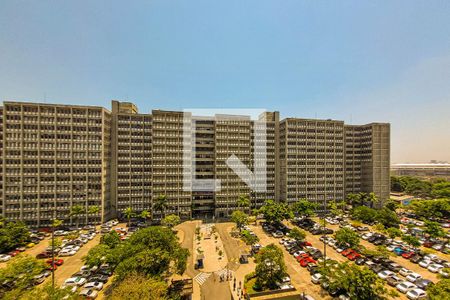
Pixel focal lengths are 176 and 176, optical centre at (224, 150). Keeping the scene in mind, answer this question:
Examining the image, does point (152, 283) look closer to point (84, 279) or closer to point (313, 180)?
point (84, 279)

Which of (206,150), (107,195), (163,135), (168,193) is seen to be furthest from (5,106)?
(206,150)

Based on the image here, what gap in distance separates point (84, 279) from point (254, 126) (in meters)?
84.8

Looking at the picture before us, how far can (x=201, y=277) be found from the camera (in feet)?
143

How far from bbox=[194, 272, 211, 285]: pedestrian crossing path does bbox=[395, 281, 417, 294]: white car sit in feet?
140

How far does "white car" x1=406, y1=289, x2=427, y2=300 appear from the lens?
117 ft

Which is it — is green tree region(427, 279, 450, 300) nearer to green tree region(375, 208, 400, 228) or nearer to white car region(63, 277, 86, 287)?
green tree region(375, 208, 400, 228)

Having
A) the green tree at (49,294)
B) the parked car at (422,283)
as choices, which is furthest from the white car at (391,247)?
the green tree at (49,294)

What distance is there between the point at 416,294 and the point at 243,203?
5464 centimetres

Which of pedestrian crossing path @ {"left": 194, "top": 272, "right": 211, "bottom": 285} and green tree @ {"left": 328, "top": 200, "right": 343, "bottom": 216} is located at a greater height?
green tree @ {"left": 328, "top": 200, "right": 343, "bottom": 216}

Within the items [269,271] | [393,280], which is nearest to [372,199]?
[393,280]

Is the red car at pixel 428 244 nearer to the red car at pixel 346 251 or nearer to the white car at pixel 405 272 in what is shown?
the white car at pixel 405 272

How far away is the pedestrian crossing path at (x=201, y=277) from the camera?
42.2 m

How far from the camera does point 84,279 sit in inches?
1608

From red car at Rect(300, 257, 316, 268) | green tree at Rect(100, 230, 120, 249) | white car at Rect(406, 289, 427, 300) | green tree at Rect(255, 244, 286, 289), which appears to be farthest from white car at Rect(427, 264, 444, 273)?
green tree at Rect(100, 230, 120, 249)
